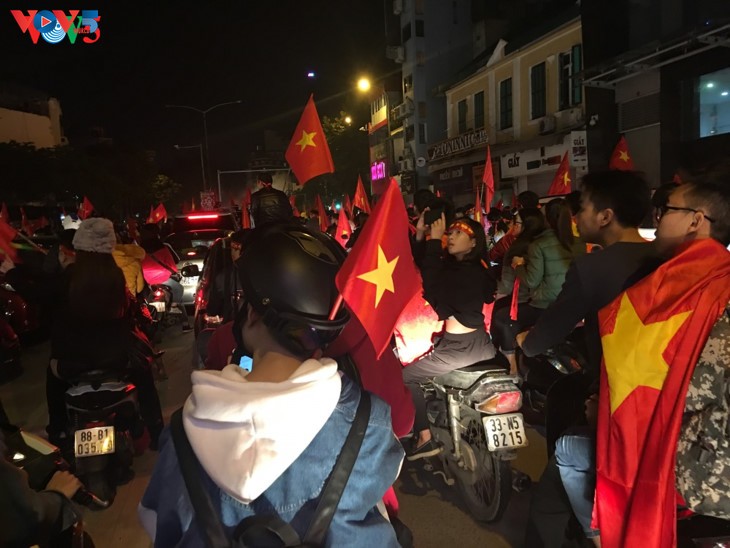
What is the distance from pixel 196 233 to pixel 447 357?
912 centimetres

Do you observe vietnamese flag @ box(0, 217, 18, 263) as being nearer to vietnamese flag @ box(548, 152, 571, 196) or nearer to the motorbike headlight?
the motorbike headlight

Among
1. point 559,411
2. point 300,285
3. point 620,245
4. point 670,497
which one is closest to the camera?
point 300,285

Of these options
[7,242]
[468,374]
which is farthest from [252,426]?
[7,242]

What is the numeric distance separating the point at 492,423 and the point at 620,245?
1.41 m

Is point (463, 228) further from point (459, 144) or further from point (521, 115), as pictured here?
point (459, 144)

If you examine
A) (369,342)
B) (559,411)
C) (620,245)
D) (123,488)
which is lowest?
(123,488)

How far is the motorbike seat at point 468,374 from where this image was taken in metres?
3.97

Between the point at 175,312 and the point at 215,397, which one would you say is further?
the point at 175,312

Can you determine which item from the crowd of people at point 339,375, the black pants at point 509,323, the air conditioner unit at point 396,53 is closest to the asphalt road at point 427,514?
the crowd of people at point 339,375

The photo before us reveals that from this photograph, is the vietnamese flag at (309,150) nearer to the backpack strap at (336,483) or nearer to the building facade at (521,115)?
the backpack strap at (336,483)

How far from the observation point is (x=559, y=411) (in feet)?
10.3

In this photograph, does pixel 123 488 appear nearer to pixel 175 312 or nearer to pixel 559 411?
pixel 559 411

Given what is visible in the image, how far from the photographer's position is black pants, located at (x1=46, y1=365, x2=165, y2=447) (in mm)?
4699

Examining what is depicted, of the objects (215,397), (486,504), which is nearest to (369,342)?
(215,397)
